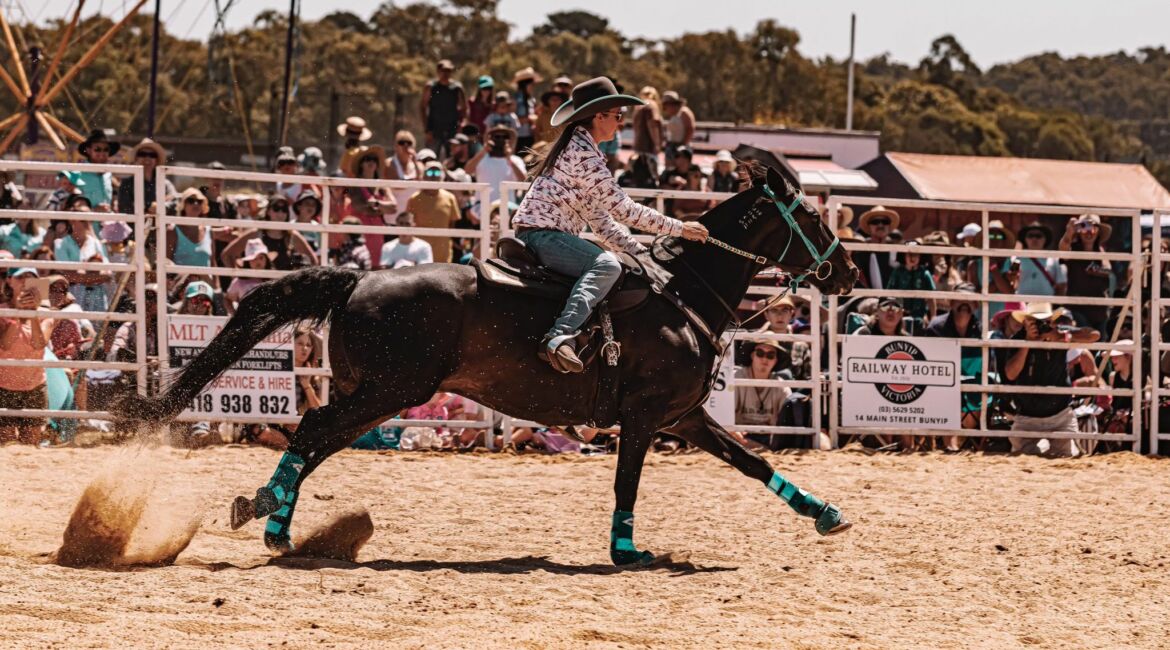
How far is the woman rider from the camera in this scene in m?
6.86

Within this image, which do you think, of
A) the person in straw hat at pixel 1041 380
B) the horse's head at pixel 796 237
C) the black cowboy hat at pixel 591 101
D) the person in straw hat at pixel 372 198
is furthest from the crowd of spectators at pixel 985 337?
the black cowboy hat at pixel 591 101

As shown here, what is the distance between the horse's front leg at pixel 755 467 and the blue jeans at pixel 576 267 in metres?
0.95

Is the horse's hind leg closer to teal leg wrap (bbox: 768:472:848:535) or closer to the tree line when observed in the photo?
teal leg wrap (bbox: 768:472:848:535)

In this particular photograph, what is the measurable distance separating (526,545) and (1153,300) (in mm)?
6680

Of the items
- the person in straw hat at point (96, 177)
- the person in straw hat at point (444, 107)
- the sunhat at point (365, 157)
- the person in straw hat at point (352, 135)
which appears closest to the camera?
the person in straw hat at point (96, 177)

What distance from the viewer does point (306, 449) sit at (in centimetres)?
669

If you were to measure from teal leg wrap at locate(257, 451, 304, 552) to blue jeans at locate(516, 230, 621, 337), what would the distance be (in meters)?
1.40

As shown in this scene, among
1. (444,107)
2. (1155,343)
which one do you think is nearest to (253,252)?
(444,107)

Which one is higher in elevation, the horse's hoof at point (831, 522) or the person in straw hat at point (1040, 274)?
the person in straw hat at point (1040, 274)

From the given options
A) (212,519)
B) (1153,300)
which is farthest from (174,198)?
(1153,300)

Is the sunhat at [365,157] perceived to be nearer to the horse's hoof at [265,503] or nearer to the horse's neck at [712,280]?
the horse's neck at [712,280]

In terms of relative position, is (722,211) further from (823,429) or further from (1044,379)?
(1044,379)

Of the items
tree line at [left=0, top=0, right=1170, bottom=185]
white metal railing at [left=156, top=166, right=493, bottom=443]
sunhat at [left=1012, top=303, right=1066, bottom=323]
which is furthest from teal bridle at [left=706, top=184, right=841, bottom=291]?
tree line at [left=0, top=0, right=1170, bottom=185]

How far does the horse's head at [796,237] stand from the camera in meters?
7.46
